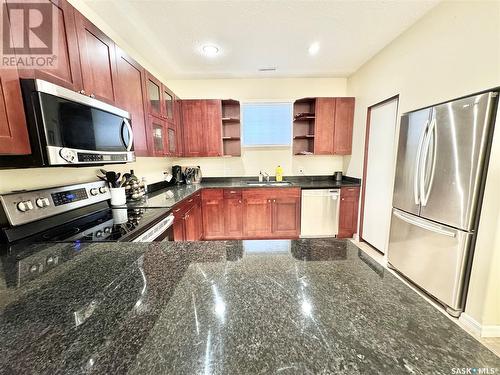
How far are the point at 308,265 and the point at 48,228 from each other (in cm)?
155

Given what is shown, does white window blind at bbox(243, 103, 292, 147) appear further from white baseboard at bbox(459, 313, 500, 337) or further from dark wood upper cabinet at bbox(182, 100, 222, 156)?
white baseboard at bbox(459, 313, 500, 337)

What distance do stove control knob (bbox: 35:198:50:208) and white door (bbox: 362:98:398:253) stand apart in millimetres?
3222

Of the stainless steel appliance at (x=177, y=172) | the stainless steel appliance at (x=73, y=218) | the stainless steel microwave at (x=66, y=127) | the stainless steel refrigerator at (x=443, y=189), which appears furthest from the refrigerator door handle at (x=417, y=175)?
the stainless steel appliance at (x=177, y=172)

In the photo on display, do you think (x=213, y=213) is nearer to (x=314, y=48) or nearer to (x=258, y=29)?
(x=258, y=29)

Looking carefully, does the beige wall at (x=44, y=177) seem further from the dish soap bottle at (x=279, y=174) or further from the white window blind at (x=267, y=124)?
the dish soap bottle at (x=279, y=174)

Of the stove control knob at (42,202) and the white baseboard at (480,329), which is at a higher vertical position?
the stove control knob at (42,202)

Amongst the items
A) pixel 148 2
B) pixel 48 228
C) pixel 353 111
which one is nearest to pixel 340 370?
pixel 48 228

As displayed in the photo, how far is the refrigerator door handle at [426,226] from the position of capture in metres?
1.59

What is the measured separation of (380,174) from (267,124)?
1.89 metres

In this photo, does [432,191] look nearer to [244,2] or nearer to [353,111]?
[353,111]

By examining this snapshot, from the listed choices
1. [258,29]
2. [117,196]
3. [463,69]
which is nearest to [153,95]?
[117,196]

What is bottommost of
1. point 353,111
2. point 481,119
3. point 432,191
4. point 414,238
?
point 414,238

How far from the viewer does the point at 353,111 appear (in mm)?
3219

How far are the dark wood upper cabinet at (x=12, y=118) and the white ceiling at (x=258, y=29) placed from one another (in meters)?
1.33
